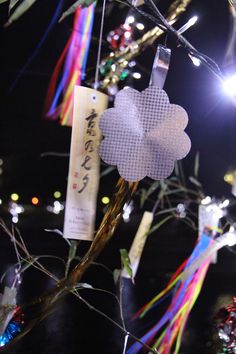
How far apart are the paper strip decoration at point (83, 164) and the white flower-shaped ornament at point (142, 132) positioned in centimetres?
15

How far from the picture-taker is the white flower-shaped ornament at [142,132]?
670mm

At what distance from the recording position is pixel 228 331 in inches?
38.6

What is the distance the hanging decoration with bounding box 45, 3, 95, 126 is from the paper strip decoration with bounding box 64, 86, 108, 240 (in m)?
0.87

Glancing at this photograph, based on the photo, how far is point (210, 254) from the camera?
1941 mm

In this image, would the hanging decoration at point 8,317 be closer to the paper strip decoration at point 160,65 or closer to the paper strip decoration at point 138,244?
the paper strip decoration at point 160,65

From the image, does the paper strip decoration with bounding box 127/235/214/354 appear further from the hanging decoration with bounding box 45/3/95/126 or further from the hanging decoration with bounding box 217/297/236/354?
the hanging decoration with bounding box 45/3/95/126

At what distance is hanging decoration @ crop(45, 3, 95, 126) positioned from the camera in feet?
6.05

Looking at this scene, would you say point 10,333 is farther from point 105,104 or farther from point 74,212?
point 105,104

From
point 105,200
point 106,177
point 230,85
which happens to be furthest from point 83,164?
point 106,177

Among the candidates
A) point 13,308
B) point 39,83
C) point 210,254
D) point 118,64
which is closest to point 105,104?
point 13,308

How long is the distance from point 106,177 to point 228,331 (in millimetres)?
1936

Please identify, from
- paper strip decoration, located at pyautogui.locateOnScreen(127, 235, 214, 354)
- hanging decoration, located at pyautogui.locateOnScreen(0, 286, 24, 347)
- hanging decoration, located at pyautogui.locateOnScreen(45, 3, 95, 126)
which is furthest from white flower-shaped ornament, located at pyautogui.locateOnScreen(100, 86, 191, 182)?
hanging decoration, located at pyautogui.locateOnScreen(45, 3, 95, 126)

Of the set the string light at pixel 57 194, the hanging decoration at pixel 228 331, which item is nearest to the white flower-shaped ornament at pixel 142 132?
the hanging decoration at pixel 228 331

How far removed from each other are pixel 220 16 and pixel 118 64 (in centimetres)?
50
